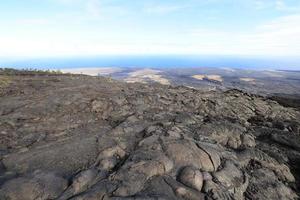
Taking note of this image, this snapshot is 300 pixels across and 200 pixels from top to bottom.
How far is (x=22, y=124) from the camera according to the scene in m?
16.1

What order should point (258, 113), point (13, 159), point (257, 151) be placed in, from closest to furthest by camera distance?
point (13, 159), point (257, 151), point (258, 113)

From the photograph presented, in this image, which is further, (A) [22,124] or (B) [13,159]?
(A) [22,124]

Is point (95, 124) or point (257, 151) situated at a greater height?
point (95, 124)

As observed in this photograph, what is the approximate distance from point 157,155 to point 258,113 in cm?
1192

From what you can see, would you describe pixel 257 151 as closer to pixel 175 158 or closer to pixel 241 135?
pixel 241 135

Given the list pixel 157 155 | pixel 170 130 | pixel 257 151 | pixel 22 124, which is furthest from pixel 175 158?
pixel 22 124

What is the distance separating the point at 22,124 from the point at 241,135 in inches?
433

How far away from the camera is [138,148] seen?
1359 centimetres

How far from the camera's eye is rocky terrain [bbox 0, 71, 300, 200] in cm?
1105

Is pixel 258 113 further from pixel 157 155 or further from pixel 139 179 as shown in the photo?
pixel 139 179

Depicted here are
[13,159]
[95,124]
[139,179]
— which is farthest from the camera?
[95,124]

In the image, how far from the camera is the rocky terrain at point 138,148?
11.1m

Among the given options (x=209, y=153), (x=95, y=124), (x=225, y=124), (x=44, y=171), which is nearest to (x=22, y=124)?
(x=95, y=124)

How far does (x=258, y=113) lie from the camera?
2222 centimetres
